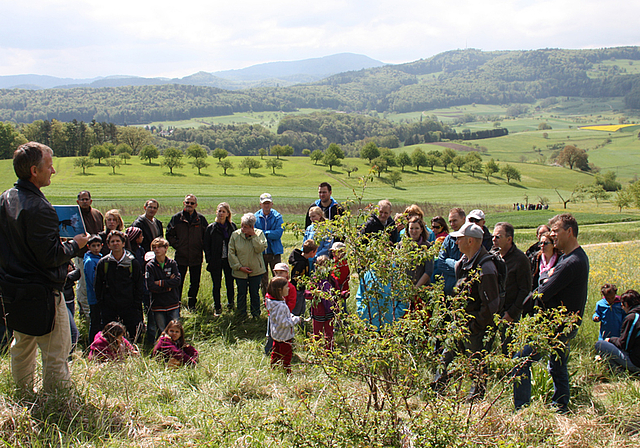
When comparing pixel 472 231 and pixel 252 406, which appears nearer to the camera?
pixel 252 406

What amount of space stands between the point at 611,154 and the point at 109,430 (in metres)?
161

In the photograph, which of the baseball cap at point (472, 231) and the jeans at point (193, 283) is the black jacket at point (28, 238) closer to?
the baseball cap at point (472, 231)

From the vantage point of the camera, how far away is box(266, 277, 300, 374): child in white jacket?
5.43 metres

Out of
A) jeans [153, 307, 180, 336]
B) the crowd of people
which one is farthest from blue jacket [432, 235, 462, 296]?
jeans [153, 307, 180, 336]

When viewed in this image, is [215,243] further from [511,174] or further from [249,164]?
[511,174]

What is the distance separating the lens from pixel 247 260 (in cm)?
754

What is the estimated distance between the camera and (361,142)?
17512 centimetres

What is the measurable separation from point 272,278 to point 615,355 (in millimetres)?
5032

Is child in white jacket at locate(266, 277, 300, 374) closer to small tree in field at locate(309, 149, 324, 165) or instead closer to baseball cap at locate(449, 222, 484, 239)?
baseball cap at locate(449, 222, 484, 239)

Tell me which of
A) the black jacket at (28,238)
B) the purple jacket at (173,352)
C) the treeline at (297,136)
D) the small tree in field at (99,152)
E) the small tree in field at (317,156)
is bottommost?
the purple jacket at (173,352)

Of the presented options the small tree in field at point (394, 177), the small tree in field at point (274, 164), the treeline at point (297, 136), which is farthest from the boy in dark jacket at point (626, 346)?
the treeline at point (297, 136)

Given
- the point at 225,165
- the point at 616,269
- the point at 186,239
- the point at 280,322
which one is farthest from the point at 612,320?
the point at 225,165

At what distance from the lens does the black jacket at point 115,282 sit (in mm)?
5852

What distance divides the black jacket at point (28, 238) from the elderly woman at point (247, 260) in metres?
4.24
